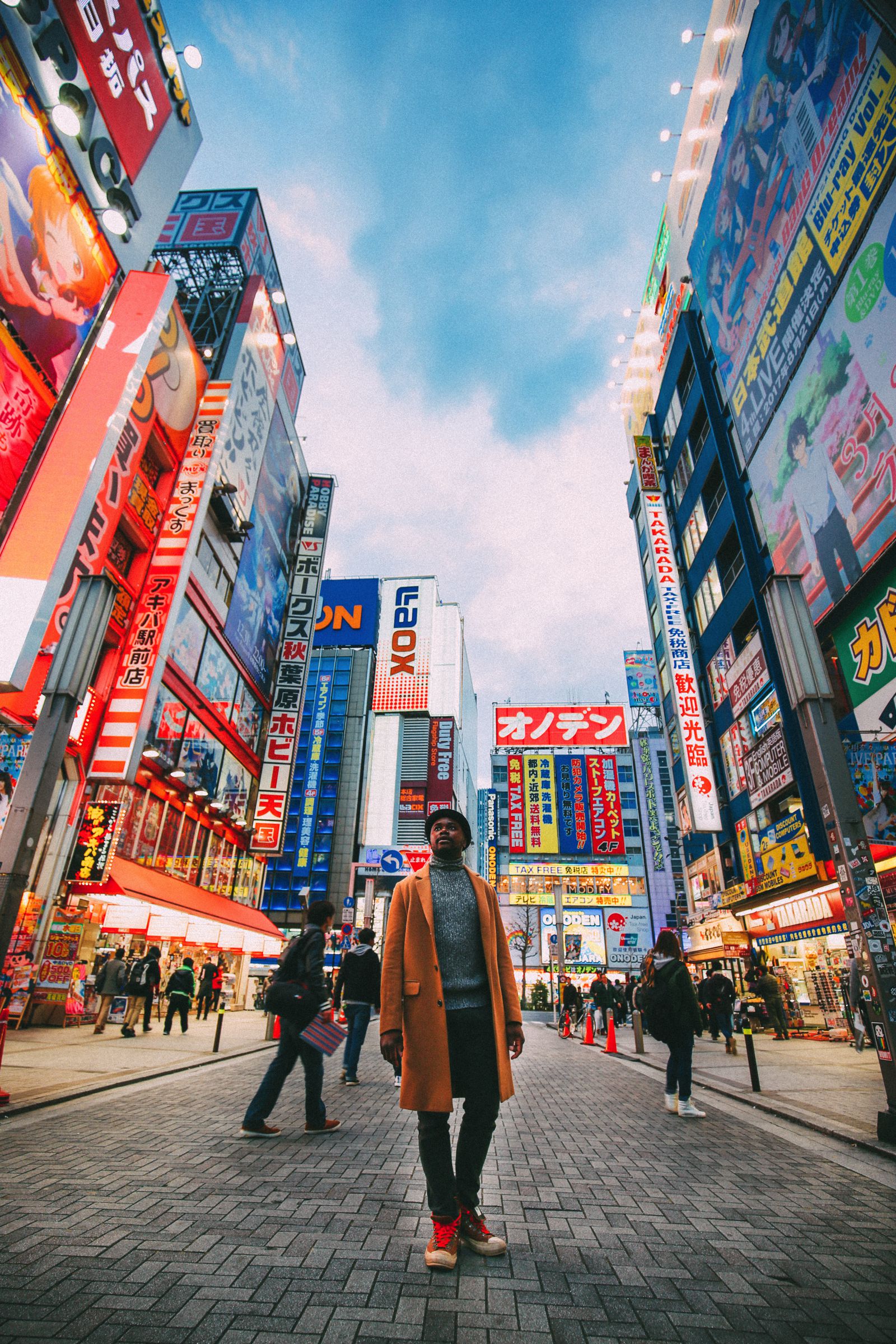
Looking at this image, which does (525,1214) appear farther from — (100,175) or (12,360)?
(100,175)

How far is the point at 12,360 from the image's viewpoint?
419 inches

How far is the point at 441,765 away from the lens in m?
67.7

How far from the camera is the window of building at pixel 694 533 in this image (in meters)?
26.5

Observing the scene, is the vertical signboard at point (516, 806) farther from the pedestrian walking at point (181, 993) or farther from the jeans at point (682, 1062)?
the jeans at point (682, 1062)

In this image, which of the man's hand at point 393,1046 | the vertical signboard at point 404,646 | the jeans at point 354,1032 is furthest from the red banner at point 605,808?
the man's hand at point 393,1046

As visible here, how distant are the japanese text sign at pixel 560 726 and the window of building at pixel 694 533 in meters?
33.6

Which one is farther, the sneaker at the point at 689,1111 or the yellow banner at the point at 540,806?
the yellow banner at the point at 540,806

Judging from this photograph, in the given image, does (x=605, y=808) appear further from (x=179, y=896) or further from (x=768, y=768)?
(x=179, y=896)

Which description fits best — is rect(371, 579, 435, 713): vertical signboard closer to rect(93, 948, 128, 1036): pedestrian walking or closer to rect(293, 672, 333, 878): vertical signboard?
rect(293, 672, 333, 878): vertical signboard

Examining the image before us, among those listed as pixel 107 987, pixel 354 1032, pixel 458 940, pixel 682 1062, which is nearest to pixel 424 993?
pixel 458 940

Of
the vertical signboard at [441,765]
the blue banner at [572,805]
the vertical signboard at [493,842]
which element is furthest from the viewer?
the vertical signboard at [441,765]

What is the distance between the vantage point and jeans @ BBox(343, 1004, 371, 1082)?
7.82 meters

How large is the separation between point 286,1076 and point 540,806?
5386 cm

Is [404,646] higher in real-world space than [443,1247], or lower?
higher
